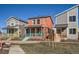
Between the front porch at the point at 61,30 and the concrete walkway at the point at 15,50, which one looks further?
the front porch at the point at 61,30

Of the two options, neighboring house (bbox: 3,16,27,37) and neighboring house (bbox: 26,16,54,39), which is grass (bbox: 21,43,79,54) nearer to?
neighboring house (bbox: 26,16,54,39)

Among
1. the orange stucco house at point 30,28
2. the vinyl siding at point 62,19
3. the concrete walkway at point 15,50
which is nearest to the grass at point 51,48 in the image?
the concrete walkway at point 15,50

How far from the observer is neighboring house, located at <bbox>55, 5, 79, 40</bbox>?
8.81m

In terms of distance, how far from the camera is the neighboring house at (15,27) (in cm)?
879

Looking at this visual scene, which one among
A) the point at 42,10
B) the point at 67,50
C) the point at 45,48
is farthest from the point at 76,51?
the point at 42,10

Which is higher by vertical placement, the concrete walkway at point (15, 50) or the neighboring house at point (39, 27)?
the neighboring house at point (39, 27)

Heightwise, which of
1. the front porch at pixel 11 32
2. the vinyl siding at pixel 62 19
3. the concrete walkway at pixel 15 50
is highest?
the vinyl siding at pixel 62 19

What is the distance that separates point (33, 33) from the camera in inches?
354

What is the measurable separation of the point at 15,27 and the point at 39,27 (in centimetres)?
76

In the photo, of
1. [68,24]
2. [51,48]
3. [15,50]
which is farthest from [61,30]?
[15,50]

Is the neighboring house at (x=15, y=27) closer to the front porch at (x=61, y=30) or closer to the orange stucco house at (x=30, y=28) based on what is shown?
the orange stucco house at (x=30, y=28)

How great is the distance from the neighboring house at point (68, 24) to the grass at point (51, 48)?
259 mm

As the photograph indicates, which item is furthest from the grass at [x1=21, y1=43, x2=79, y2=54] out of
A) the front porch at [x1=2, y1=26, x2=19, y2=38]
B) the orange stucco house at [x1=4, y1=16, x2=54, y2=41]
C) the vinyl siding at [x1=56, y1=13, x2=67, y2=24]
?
the vinyl siding at [x1=56, y1=13, x2=67, y2=24]

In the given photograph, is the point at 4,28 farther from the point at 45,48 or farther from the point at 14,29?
the point at 45,48
